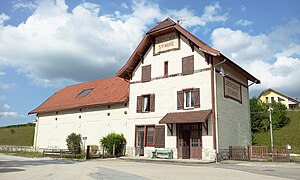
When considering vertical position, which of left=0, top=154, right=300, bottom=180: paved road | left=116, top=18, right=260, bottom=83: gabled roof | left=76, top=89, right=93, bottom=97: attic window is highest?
left=116, top=18, right=260, bottom=83: gabled roof

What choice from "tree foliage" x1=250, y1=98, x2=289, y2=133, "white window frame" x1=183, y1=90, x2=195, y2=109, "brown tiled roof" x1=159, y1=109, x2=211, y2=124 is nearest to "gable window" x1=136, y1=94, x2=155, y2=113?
"brown tiled roof" x1=159, y1=109, x2=211, y2=124

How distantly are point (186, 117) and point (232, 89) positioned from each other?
5.10 meters

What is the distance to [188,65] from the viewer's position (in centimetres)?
2039

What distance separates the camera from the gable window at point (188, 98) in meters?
19.5

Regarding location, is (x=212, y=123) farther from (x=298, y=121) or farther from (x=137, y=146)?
(x=298, y=121)

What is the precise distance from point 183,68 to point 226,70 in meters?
3.26

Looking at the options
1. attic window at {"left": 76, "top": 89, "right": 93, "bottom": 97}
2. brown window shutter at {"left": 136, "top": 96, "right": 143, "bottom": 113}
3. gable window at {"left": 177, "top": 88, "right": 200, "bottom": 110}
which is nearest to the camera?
gable window at {"left": 177, "top": 88, "right": 200, "bottom": 110}

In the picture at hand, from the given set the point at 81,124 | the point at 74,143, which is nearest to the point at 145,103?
the point at 81,124

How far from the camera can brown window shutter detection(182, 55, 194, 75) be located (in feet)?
66.2

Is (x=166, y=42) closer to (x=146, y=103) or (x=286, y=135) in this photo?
(x=146, y=103)

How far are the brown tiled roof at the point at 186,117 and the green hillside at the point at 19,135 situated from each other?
28.4 meters

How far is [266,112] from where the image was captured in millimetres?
39625

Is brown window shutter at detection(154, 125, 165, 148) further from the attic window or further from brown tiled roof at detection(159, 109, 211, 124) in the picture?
the attic window

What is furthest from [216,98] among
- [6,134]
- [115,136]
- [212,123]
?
[6,134]
